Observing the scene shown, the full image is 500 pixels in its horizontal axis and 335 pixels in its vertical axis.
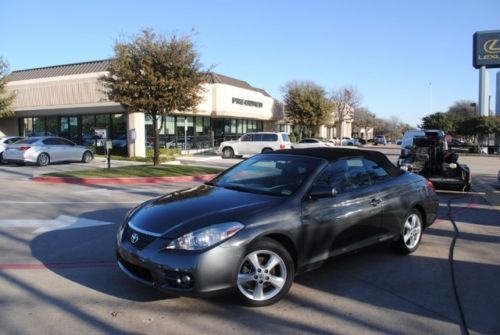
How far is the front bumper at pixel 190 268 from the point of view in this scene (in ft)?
14.0

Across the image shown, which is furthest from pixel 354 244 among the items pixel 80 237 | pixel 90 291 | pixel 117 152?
pixel 117 152

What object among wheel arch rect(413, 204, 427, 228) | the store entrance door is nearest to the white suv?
the store entrance door

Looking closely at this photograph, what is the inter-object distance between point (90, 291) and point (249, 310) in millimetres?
1698

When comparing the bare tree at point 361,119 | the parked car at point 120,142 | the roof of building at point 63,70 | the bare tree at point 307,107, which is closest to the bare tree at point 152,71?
the roof of building at point 63,70

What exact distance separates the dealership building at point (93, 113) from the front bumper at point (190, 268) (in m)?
21.2

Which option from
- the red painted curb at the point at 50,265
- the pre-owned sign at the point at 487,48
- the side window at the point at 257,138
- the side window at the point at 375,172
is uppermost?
the pre-owned sign at the point at 487,48

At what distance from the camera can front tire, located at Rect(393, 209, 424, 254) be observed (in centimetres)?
647

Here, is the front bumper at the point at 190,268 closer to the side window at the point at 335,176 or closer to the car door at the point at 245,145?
the side window at the point at 335,176

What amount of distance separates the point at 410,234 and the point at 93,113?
87.5ft

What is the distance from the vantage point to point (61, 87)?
96.5 ft

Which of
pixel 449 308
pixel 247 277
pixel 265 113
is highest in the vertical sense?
pixel 265 113

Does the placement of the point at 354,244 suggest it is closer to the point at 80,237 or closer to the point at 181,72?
the point at 80,237

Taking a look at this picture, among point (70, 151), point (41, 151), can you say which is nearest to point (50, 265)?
point (41, 151)

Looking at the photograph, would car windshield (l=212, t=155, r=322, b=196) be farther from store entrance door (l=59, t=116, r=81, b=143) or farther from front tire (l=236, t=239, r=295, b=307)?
store entrance door (l=59, t=116, r=81, b=143)
